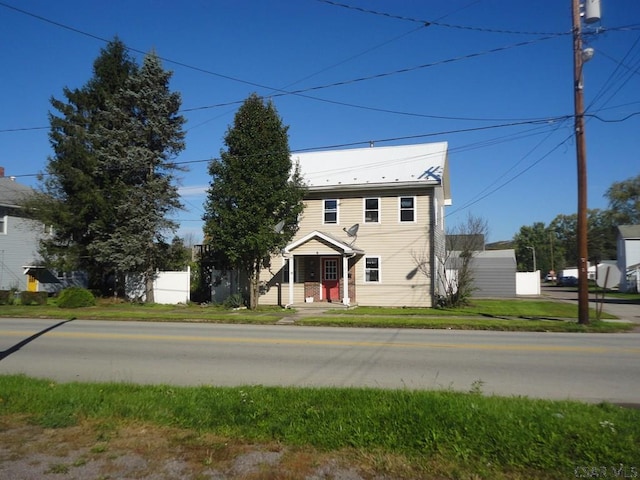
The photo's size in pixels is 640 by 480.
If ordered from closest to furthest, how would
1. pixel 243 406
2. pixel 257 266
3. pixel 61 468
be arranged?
pixel 61 468
pixel 243 406
pixel 257 266

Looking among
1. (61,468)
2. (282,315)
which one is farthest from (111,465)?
(282,315)

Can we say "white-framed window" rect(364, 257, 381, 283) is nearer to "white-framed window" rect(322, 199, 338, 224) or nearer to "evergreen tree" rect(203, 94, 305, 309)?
"white-framed window" rect(322, 199, 338, 224)

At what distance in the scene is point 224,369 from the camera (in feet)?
31.4

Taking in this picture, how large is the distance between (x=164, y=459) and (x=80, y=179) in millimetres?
25258

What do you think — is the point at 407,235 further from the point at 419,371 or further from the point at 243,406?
the point at 243,406

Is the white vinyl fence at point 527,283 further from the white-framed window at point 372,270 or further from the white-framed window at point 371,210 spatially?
the white-framed window at point 371,210

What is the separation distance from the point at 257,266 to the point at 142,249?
6662 millimetres

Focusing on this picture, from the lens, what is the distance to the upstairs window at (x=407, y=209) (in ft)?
84.0

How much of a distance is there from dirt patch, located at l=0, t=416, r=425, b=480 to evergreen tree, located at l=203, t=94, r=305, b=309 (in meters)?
17.7

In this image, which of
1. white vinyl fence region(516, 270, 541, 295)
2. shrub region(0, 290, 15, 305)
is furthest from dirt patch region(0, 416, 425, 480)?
white vinyl fence region(516, 270, 541, 295)

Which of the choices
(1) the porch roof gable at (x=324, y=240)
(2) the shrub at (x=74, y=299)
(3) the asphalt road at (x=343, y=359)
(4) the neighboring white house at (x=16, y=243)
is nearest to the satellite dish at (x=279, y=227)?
(1) the porch roof gable at (x=324, y=240)

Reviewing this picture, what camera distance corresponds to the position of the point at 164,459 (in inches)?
183

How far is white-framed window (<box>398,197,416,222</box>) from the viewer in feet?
84.0

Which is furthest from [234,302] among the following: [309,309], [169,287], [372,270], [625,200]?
[625,200]
